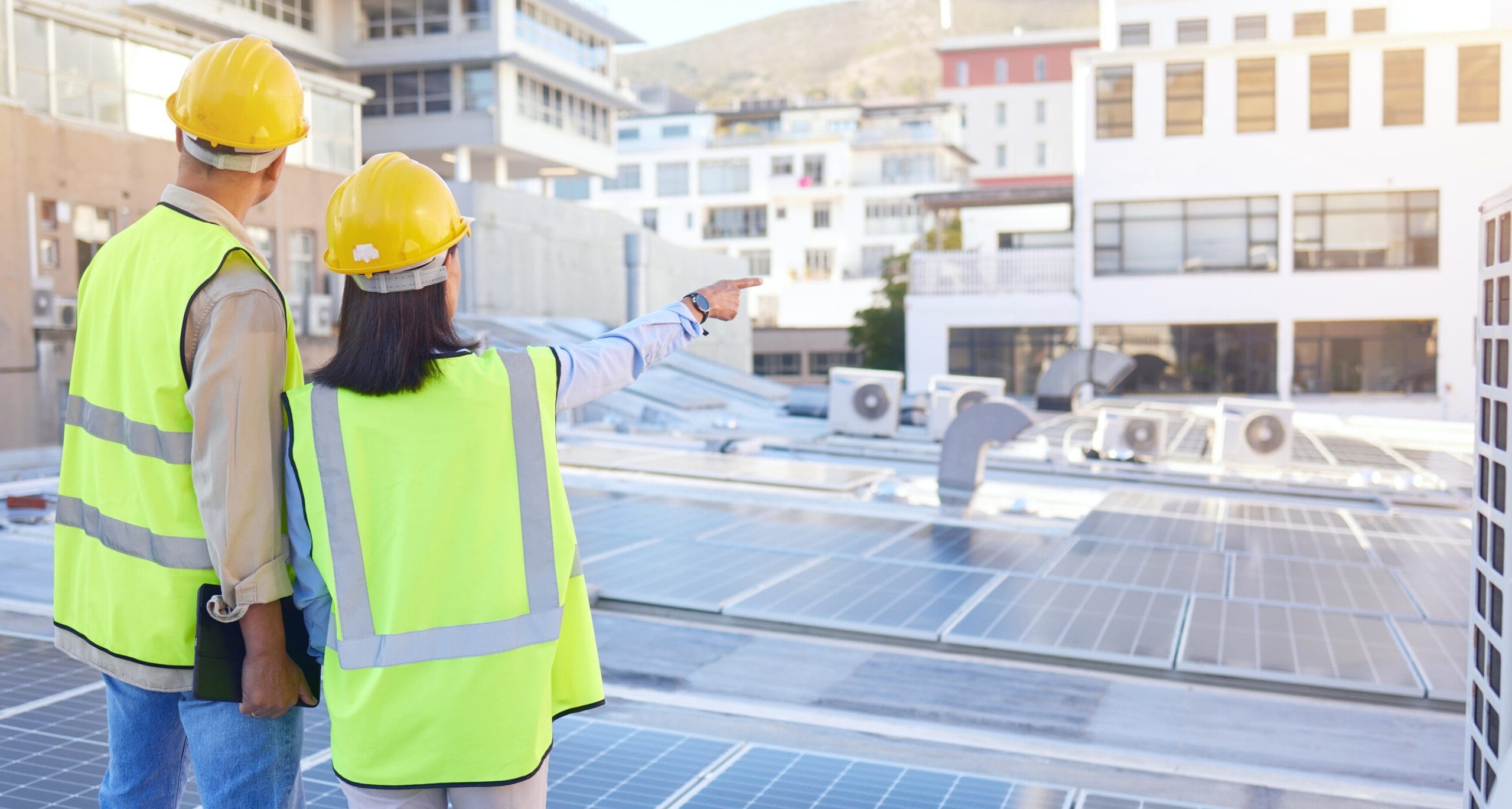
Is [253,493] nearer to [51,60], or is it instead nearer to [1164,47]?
[51,60]

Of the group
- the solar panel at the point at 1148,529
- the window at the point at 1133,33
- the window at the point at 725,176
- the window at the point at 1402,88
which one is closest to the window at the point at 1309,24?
the window at the point at 1133,33

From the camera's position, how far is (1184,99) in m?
34.9

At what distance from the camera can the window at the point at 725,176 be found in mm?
80625

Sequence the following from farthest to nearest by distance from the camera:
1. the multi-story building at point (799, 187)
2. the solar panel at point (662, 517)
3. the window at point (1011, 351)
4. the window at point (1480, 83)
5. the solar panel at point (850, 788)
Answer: the multi-story building at point (799, 187)
the window at point (1011, 351)
the window at point (1480, 83)
the solar panel at point (662, 517)
the solar panel at point (850, 788)

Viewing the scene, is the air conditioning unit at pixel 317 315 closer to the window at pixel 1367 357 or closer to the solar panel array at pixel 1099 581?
the solar panel array at pixel 1099 581

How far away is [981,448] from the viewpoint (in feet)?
38.1

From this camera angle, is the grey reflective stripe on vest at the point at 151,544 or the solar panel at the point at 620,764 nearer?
the grey reflective stripe on vest at the point at 151,544

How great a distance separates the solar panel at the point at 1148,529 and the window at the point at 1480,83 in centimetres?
2885

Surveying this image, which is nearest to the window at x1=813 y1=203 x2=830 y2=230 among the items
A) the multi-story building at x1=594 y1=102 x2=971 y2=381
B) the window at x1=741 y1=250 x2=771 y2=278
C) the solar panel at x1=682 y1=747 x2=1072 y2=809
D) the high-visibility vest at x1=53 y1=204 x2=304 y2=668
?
the multi-story building at x1=594 y1=102 x2=971 y2=381

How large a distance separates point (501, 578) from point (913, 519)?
312 inches

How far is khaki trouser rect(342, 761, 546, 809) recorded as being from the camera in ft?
7.26

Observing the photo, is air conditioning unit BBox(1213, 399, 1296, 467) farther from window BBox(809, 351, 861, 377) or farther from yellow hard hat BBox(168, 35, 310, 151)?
window BBox(809, 351, 861, 377)

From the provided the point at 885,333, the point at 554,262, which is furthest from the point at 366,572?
the point at 885,333

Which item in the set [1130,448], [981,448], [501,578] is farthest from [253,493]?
[1130,448]
